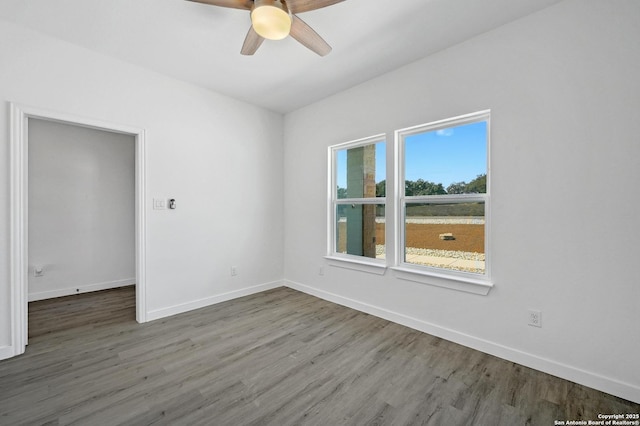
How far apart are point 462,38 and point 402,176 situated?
139cm

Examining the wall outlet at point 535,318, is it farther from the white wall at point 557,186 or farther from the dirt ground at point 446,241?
the dirt ground at point 446,241

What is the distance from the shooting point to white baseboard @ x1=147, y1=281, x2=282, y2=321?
3.12 metres

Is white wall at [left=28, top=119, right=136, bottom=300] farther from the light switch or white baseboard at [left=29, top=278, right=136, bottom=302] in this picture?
the light switch

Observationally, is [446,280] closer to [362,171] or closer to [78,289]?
[362,171]

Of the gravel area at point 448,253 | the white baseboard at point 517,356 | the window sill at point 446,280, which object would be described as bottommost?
the white baseboard at point 517,356

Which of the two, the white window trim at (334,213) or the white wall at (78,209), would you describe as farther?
the white wall at (78,209)

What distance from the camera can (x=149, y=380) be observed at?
6.54ft

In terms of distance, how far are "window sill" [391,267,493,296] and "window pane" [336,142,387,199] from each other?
98 cm

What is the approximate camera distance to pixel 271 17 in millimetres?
1705

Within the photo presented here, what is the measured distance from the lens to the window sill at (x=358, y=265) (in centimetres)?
317

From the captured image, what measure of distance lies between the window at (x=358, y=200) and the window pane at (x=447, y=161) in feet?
1.24

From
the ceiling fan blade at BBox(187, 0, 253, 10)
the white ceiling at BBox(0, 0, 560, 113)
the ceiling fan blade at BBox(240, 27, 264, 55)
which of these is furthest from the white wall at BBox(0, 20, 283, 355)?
the ceiling fan blade at BBox(187, 0, 253, 10)

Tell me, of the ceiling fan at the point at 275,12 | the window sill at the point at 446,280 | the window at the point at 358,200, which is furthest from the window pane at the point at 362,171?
the ceiling fan at the point at 275,12

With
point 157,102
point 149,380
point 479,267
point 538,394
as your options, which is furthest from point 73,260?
point 538,394
